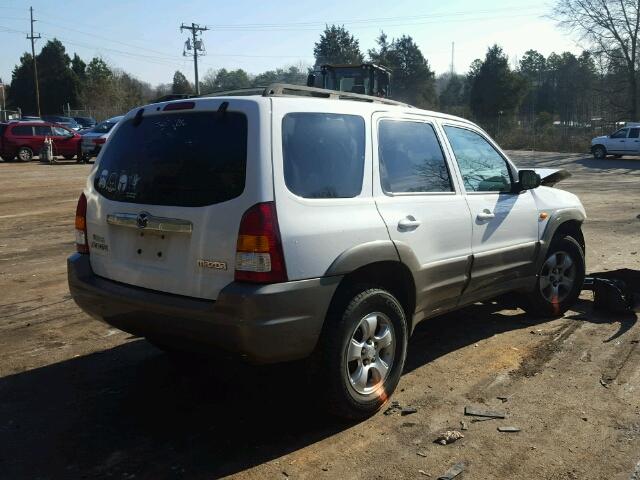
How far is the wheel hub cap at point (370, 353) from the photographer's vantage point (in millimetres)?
3736

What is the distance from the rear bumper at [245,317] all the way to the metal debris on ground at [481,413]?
1.21 m

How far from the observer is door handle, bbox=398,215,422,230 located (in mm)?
3943

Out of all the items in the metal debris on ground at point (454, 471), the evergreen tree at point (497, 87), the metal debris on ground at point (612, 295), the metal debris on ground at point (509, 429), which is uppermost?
the evergreen tree at point (497, 87)

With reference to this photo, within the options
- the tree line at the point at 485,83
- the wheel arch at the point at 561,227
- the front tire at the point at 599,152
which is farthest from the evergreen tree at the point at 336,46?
the wheel arch at the point at 561,227

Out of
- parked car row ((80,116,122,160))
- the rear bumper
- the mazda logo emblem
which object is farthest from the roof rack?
parked car row ((80,116,122,160))

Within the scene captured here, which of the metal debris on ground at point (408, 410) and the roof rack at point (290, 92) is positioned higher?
the roof rack at point (290, 92)

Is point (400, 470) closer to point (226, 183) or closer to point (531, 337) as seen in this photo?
point (226, 183)

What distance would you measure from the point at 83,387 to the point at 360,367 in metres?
1.98

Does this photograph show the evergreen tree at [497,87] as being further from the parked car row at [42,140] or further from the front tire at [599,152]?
the parked car row at [42,140]

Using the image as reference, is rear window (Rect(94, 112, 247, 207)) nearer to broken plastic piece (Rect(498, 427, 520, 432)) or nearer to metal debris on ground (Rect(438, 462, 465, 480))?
metal debris on ground (Rect(438, 462, 465, 480))

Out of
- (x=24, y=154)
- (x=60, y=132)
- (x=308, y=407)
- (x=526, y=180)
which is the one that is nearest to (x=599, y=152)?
(x=60, y=132)

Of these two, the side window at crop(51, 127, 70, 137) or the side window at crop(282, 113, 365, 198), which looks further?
the side window at crop(51, 127, 70, 137)

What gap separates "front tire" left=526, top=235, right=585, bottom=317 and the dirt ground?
160mm

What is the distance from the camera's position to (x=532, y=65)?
81.1 m
